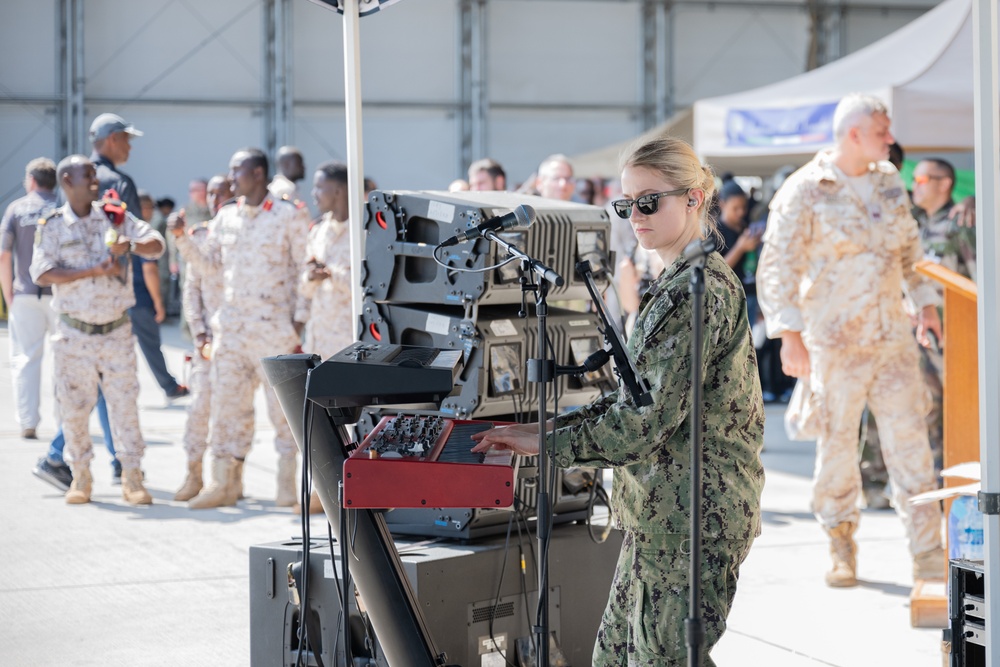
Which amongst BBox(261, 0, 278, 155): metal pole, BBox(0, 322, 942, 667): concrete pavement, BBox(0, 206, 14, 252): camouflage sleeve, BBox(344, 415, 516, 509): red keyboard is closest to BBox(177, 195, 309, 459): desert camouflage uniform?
BBox(0, 322, 942, 667): concrete pavement

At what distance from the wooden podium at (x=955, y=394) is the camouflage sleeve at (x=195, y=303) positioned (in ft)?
13.9

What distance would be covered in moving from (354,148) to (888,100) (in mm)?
5605

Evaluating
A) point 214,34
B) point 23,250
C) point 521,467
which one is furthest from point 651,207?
point 214,34

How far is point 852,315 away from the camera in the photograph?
5297 mm

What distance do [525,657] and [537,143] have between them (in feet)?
67.8

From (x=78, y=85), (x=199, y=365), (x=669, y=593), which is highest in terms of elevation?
(x=78, y=85)

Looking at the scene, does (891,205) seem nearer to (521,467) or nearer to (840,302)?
(840,302)

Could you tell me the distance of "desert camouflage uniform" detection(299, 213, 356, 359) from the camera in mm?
7023

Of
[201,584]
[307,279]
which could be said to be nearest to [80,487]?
[307,279]

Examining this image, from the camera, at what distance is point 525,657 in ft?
13.3

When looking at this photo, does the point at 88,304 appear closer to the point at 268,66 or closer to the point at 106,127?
the point at 106,127

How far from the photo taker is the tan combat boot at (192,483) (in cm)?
746

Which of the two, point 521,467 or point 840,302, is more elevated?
point 840,302

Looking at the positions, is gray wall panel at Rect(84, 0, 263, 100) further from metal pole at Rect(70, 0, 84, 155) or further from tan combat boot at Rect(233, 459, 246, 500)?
tan combat boot at Rect(233, 459, 246, 500)
